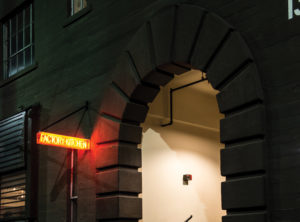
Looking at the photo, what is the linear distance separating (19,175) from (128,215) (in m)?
4.38

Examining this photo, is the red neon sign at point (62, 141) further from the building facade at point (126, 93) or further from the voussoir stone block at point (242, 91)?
the voussoir stone block at point (242, 91)

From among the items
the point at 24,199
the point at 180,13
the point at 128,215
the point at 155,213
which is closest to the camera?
the point at 180,13

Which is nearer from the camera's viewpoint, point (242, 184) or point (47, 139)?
point (242, 184)

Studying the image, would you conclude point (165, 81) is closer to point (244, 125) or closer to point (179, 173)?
point (244, 125)

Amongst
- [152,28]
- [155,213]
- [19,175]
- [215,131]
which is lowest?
[155,213]

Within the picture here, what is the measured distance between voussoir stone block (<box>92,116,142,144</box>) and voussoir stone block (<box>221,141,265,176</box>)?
9.30 feet

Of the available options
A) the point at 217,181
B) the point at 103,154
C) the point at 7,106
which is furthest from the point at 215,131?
the point at 7,106

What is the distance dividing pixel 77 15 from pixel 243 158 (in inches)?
246

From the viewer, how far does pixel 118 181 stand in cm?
1052

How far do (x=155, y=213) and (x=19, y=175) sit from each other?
376 centimetres

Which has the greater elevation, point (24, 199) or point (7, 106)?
point (7, 106)

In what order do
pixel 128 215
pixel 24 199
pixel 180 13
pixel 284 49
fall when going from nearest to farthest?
pixel 284 49, pixel 180 13, pixel 128 215, pixel 24 199

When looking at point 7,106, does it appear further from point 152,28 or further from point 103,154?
point 152,28

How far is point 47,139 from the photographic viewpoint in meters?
10.8
